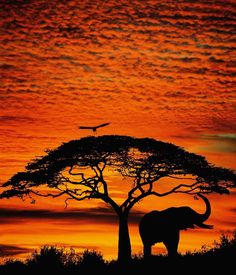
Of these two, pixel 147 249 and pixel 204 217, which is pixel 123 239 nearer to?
pixel 147 249

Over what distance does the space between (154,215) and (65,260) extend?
6.07m

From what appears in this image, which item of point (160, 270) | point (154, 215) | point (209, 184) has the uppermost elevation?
point (209, 184)

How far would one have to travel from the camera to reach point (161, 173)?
34500mm

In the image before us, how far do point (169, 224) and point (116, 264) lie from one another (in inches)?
136

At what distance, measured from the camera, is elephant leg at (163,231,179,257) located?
89.8ft

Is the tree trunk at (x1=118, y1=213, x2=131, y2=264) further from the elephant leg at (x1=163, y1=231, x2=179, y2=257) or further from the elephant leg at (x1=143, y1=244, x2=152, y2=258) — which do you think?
the elephant leg at (x1=163, y1=231, x2=179, y2=257)

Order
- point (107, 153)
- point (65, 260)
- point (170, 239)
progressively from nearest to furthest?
point (65, 260)
point (170, 239)
point (107, 153)

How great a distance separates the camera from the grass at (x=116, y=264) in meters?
23.0

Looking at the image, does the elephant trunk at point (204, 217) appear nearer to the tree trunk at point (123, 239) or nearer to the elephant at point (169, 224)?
the elephant at point (169, 224)

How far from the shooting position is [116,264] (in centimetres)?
2709

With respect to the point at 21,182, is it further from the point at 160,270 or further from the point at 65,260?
the point at 160,270

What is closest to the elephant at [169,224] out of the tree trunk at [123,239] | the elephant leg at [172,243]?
the elephant leg at [172,243]

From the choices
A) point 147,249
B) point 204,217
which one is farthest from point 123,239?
point 204,217

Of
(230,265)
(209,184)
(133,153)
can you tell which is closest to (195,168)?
(209,184)
